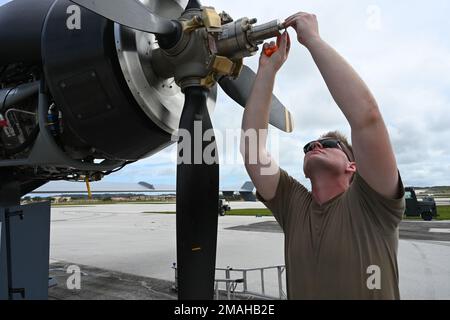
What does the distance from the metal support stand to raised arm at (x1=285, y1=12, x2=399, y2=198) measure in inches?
141

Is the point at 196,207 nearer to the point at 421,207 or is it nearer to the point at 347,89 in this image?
the point at 347,89

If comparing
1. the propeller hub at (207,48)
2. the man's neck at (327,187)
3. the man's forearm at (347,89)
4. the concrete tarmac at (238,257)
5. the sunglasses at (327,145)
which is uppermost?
the propeller hub at (207,48)

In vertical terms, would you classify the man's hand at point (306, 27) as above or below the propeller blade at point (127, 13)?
below

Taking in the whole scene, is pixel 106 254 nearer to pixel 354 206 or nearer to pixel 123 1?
pixel 123 1

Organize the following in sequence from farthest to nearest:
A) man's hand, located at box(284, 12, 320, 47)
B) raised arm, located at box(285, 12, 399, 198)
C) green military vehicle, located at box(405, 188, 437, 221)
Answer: green military vehicle, located at box(405, 188, 437, 221), man's hand, located at box(284, 12, 320, 47), raised arm, located at box(285, 12, 399, 198)

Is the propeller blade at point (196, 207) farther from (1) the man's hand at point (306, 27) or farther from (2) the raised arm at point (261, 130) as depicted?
(1) the man's hand at point (306, 27)

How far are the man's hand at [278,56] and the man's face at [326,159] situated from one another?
0.56 m

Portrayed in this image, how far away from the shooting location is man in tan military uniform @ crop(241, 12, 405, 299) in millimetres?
1544

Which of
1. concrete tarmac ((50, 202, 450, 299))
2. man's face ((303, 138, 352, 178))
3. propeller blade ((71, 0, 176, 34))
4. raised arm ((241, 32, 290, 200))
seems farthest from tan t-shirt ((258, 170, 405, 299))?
concrete tarmac ((50, 202, 450, 299))

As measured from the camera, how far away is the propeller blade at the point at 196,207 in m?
2.70

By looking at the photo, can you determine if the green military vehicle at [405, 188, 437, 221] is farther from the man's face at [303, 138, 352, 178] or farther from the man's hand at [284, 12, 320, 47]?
the man's hand at [284, 12, 320, 47]

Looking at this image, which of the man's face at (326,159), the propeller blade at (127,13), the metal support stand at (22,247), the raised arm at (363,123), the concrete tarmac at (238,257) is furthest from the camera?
the concrete tarmac at (238,257)

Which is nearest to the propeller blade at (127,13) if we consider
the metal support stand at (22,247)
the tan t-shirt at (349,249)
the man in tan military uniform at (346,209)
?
the man in tan military uniform at (346,209)
